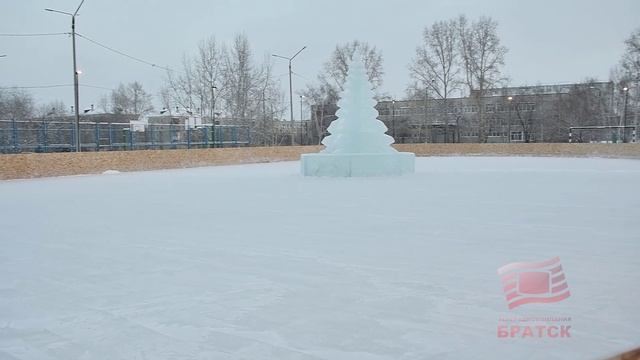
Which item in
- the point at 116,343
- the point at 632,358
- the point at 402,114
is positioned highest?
the point at 402,114

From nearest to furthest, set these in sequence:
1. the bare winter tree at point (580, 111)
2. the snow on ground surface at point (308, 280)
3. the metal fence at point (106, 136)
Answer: the snow on ground surface at point (308, 280) < the metal fence at point (106, 136) < the bare winter tree at point (580, 111)

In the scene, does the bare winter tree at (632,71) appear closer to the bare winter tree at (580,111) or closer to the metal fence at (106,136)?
the bare winter tree at (580,111)

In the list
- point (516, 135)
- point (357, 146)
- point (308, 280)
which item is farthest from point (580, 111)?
point (308, 280)

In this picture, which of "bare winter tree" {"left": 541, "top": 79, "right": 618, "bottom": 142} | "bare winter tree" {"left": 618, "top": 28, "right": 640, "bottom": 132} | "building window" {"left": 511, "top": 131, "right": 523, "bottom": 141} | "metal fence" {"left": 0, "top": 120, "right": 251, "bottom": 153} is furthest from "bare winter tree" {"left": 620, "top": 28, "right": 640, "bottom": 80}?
"metal fence" {"left": 0, "top": 120, "right": 251, "bottom": 153}

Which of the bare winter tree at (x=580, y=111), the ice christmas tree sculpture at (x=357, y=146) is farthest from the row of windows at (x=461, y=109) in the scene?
the ice christmas tree sculpture at (x=357, y=146)

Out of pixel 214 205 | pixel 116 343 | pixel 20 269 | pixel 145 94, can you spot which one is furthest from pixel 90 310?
pixel 145 94

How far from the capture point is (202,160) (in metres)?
32.9

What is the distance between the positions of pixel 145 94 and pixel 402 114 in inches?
1820

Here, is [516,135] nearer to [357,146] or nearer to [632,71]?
[632,71]

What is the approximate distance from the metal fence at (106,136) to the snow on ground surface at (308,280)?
2014 cm

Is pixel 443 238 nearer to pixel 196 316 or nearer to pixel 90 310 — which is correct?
pixel 196 316

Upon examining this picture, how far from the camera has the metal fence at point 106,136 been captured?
96.1 feet

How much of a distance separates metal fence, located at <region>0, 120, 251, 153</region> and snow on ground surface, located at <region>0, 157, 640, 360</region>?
793 inches

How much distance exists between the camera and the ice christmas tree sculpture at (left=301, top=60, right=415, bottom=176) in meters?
20.6
